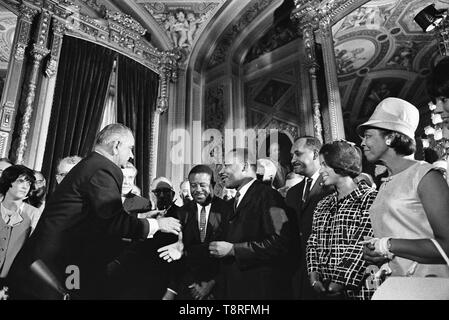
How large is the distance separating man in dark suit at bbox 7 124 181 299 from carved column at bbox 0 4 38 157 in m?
3.94

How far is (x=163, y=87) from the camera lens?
27.2 ft

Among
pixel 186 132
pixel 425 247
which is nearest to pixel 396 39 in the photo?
pixel 186 132

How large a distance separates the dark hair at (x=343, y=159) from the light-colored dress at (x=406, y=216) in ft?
1.71

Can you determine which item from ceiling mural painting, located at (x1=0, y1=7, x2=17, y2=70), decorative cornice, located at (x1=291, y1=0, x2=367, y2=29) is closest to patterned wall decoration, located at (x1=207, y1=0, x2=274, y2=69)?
decorative cornice, located at (x1=291, y1=0, x2=367, y2=29)

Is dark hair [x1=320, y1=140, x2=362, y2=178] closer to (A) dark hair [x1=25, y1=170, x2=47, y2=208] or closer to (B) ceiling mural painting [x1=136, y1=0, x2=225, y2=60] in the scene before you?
(A) dark hair [x1=25, y1=170, x2=47, y2=208]

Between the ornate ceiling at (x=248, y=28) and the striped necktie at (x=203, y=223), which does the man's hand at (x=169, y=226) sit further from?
the ornate ceiling at (x=248, y=28)

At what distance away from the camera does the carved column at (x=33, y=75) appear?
5699 millimetres

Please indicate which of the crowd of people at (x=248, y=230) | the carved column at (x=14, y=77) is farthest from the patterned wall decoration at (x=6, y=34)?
the crowd of people at (x=248, y=230)

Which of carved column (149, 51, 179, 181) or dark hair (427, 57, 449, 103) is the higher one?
carved column (149, 51, 179, 181)

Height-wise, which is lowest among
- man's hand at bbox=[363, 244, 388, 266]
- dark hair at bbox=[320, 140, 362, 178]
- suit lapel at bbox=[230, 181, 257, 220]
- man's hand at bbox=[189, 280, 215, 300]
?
man's hand at bbox=[189, 280, 215, 300]

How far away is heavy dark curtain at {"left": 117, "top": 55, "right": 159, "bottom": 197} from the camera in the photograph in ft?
24.3

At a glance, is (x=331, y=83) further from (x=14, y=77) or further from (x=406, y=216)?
(x=14, y=77)

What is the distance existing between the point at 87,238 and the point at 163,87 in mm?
6316
